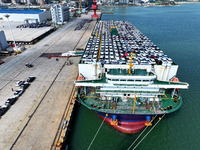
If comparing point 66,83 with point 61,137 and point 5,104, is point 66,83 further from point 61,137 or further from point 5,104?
point 61,137

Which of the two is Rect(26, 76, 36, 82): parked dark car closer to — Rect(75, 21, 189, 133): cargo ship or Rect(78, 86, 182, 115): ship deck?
Rect(75, 21, 189, 133): cargo ship

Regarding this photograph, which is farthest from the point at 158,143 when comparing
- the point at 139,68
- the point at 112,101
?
the point at 139,68

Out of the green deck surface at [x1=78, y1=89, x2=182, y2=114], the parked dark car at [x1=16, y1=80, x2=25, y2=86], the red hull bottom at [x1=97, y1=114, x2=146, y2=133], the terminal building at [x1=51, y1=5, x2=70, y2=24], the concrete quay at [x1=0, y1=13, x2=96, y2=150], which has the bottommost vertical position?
the red hull bottom at [x1=97, y1=114, x2=146, y2=133]

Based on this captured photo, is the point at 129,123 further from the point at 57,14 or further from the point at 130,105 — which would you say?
the point at 57,14

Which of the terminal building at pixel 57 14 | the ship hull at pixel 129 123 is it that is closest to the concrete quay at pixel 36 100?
the ship hull at pixel 129 123

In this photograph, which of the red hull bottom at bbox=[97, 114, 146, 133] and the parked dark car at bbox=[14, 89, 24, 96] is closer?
the red hull bottom at bbox=[97, 114, 146, 133]

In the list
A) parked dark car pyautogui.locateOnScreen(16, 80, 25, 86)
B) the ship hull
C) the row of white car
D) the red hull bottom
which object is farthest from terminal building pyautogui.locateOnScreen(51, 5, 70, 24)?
the red hull bottom
